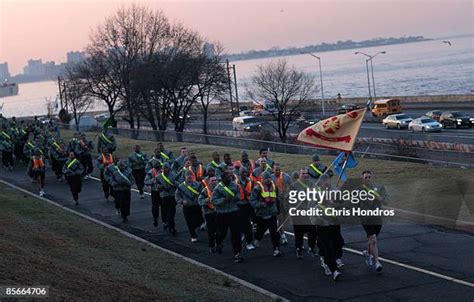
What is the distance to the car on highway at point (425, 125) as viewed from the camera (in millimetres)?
50375

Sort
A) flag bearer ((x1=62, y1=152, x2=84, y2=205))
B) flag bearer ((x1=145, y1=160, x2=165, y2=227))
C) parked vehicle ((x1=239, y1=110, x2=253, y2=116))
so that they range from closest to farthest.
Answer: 1. flag bearer ((x1=145, y1=160, x2=165, y2=227))
2. flag bearer ((x1=62, y1=152, x2=84, y2=205))
3. parked vehicle ((x1=239, y1=110, x2=253, y2=116))

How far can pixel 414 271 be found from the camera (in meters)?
13.2

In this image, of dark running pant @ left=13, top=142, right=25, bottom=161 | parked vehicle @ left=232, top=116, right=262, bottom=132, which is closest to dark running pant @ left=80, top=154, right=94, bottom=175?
dark running pant @ left=13, top=142, right=25, bottom=161

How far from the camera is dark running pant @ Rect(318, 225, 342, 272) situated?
1300 cm

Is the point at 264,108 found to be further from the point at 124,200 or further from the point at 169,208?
the point at 169,208

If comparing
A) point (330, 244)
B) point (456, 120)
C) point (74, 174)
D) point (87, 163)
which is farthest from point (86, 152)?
point (456, 120)

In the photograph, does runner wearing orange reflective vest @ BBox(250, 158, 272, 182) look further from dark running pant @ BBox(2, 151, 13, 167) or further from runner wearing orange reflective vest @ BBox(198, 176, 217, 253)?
dark running pant @ BBox(2, 151, 13, 167)

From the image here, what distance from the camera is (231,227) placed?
15031 millimetres

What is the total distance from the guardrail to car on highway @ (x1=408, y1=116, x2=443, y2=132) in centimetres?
1622

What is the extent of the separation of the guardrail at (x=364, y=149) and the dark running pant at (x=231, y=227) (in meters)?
12.9

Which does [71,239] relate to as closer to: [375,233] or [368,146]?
[375,233]

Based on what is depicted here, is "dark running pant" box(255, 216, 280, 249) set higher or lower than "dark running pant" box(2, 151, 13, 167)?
lower

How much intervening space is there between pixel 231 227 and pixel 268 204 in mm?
841

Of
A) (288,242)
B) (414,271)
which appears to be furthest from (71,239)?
(414,271)
